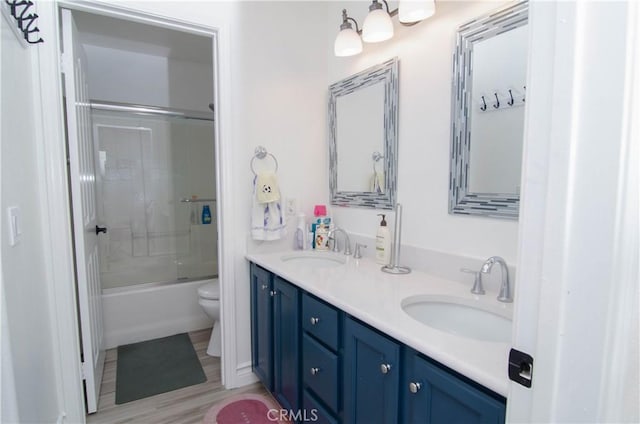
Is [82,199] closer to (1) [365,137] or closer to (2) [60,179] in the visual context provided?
(2) [60,179]

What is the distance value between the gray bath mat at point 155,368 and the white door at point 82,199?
0.18 m

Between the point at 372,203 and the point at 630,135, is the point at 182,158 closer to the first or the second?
the point at 372,203

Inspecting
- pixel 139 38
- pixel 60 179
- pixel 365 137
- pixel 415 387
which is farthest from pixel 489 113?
pixel 139 38

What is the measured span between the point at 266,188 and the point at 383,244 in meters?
0.74

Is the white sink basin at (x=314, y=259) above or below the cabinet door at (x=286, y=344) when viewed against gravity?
above

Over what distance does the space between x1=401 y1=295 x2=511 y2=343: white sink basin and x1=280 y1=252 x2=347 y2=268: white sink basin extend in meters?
0.72

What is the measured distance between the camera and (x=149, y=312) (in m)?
2.65

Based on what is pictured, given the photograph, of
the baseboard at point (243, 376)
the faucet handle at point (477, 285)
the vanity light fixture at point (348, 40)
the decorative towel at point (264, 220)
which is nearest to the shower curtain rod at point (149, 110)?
the decorative towel at point (264, 220)

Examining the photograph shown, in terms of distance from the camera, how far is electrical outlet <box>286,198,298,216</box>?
6.76 ft

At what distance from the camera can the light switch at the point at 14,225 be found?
983mm

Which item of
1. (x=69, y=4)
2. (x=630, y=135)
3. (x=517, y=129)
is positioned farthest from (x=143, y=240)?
(x=630, y=135)

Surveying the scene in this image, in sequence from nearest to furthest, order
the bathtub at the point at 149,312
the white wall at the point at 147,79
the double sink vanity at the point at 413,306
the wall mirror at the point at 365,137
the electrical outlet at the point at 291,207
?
the double sink vanity at the point at 413,306, the wall mirror at the point at 365,137, the electrical outlet at the point at 291,207, the bathtub at the point at 149,312, the white wall at the point at 147,79

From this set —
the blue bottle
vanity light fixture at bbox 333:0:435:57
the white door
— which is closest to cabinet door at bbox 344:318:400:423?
vanity light fixture at bbox 333:0:435:57

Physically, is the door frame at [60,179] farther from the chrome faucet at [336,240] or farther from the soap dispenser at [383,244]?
the soap dispenser at [383,244]
